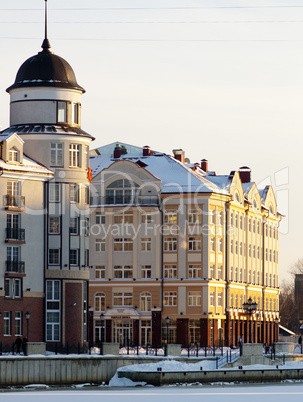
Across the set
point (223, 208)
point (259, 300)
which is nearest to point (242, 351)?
point (223, 208)

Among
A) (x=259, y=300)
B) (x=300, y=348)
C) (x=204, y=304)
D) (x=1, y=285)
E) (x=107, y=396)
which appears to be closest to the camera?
(x=107, y=396)

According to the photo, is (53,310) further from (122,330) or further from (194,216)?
(194,216)

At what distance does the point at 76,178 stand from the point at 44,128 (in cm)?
428

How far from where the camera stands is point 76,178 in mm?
93750

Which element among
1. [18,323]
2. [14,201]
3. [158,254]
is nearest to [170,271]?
[158,254]

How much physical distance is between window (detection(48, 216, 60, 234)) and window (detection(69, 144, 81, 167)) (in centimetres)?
400

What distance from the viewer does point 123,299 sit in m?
121

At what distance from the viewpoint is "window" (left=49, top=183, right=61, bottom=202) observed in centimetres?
9300

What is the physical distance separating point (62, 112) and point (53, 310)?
1417 centimetres

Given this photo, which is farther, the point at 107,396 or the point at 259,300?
the point at 259,300

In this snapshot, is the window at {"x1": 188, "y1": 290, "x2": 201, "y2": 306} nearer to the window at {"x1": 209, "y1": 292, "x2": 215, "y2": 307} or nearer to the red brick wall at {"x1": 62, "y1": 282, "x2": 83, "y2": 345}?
the window at {"x1": 209, "y1": 292, "x2": 215, "y2": 307}

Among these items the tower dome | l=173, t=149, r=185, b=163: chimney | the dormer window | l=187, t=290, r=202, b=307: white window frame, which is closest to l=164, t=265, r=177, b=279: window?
l=187, t=290, r=202, b=307: white window frame

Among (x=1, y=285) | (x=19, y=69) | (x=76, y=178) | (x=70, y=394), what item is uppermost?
(x=19, y=69)

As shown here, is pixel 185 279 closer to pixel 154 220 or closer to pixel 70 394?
pixel 154 220
